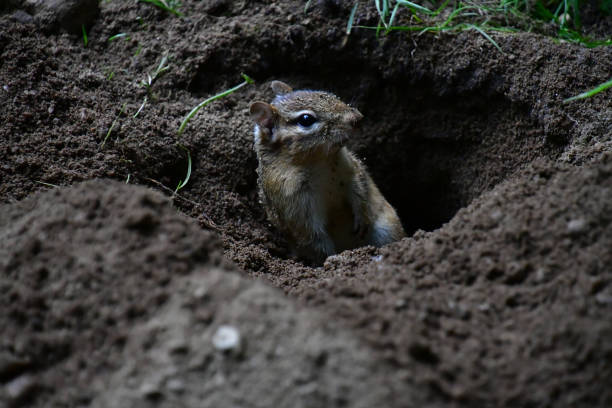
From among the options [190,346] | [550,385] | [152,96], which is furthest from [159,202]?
[152,96]

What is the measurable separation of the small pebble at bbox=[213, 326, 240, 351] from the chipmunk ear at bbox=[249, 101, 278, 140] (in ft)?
9.55

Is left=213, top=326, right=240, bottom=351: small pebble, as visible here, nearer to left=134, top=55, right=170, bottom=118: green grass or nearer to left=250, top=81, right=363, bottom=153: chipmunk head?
left=250, top=81, right=363, bottom=153: chipmunk head

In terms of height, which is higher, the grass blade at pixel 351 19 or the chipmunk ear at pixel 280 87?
the grass blade at pixel 351 19

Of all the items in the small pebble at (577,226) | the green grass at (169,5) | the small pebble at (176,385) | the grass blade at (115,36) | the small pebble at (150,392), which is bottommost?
the grass blade at (115,36)

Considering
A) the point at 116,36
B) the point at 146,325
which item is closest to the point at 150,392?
the point at 146,325

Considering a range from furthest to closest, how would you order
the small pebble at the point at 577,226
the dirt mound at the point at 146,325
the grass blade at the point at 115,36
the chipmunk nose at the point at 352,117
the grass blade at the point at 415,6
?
the grass blade at the point at 115,36
the grass blade at the point at 415,6
the chipmunk nose at the point at 352,117
the small pebble at the point at 577,226
the dirt mound at the point at 146,325

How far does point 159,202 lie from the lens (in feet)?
8.86

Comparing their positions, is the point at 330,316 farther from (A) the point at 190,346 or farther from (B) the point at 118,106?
(B) the point at 118,106

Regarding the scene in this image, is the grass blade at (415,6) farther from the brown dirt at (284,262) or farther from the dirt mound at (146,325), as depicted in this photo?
the dirt mound at (146,325)

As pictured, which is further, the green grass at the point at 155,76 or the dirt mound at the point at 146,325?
the green grass at the point at 155,76

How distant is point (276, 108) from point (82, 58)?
204cm

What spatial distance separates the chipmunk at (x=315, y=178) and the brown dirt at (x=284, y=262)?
0.35 m

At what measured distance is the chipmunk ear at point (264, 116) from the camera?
4680 mm

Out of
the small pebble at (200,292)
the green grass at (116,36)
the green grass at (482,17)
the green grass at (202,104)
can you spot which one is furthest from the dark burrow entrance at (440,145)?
the small pebble at (200,292)
